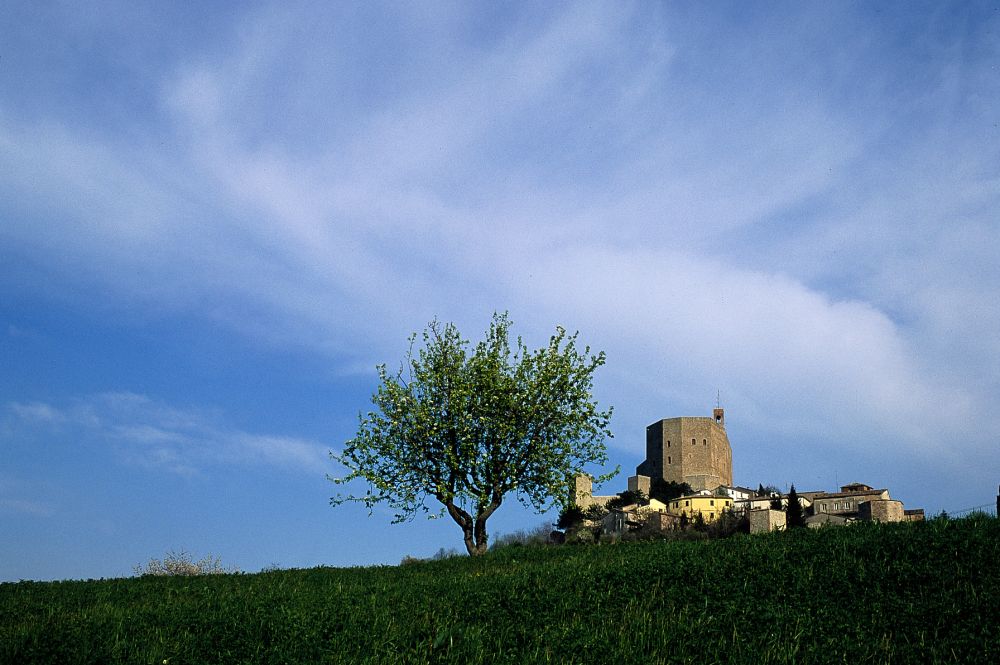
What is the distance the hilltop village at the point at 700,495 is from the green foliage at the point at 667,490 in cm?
22

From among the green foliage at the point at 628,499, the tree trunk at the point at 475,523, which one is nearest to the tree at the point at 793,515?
the green foliage at the point at 628,499

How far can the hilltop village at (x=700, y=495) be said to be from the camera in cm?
10250

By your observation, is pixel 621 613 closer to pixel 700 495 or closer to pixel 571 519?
pixel 571 519

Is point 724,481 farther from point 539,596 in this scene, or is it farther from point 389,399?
point 539,596

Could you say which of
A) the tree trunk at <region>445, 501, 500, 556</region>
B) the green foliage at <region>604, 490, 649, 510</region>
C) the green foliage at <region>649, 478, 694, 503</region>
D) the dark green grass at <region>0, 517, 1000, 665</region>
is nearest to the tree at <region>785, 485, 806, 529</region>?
the green foliage at <region>604, 490, 649, 510</region>

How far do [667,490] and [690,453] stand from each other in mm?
13241

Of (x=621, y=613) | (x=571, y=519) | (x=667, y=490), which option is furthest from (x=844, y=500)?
(x=621, y=613)

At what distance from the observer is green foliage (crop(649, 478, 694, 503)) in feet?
447

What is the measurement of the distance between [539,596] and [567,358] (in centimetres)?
1983

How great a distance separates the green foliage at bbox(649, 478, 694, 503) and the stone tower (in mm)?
4910

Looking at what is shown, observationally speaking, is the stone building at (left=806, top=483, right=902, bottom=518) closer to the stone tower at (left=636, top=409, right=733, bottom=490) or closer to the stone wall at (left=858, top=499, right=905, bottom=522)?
the stone wall at (left=858, top=499, right=905, bottom=522)

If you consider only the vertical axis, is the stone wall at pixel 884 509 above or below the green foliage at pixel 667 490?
below

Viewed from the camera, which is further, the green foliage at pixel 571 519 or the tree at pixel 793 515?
the green foliage at pixel 571 519

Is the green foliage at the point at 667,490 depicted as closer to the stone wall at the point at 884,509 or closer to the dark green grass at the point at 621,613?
the stone wall at the point at 884,509
